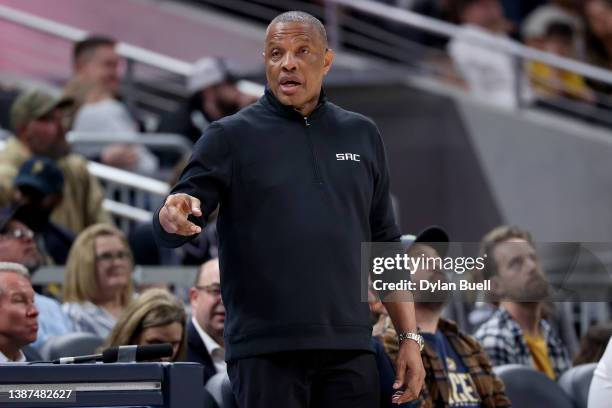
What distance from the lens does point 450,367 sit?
6039mm

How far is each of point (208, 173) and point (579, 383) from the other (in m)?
2.90

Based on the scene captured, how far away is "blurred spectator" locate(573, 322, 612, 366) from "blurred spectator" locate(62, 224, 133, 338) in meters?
2.36

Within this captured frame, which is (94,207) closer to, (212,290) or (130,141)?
(130,141)

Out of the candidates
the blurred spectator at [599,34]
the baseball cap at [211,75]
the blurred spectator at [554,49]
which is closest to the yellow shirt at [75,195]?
the baseball cap at [211,75]

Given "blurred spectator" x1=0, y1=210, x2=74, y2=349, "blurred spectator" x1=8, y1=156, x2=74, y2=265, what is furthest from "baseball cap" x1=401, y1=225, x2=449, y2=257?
"blurred spectator" x1=8, y1=156, x2=74, y2=265

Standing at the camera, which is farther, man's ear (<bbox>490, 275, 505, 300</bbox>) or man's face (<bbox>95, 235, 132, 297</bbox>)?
man's face (<bbox>95, 235, 132, 297</bbox>)

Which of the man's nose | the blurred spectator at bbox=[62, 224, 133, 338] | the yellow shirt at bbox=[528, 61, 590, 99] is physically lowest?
the man's nose

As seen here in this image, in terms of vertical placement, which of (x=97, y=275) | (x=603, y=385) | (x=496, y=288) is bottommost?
(x=603, y=385)

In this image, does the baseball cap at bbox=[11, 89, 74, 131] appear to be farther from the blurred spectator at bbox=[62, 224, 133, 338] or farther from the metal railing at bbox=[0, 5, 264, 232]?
the blurred spectator at bbox=[62, 224, 133, 338]

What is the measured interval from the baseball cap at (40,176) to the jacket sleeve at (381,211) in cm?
406

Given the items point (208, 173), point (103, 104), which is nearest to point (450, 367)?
point (208, 173)

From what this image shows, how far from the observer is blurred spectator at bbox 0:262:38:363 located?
18.8ft

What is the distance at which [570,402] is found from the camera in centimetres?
647

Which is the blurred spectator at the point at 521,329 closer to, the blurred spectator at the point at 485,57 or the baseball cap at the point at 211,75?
the baseball cap at the point at 211,75
